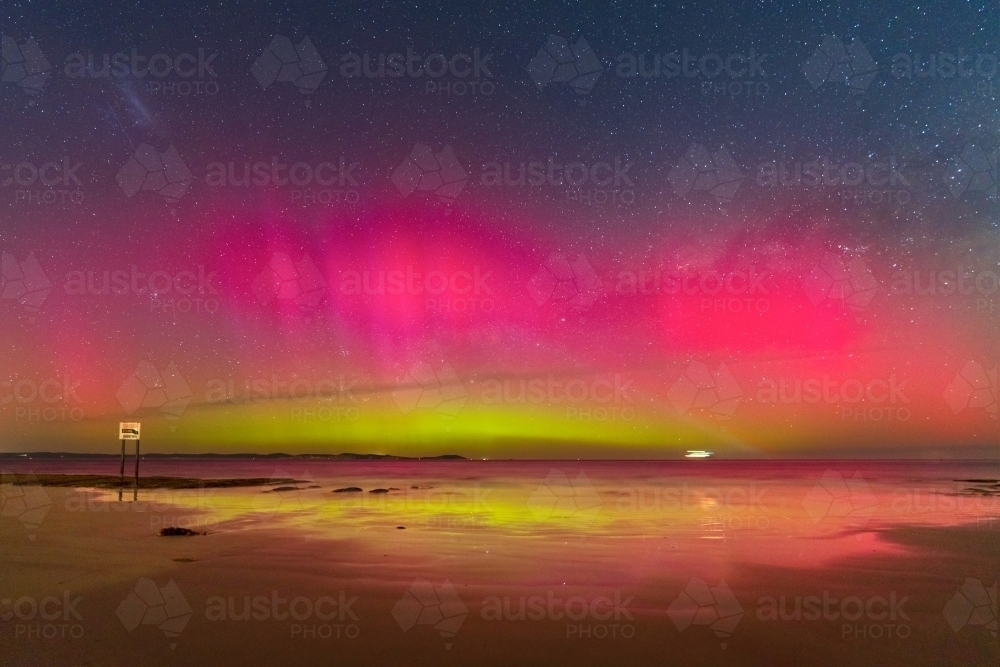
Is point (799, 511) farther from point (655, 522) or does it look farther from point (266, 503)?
point (266, 503)

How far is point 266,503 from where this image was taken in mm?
27453

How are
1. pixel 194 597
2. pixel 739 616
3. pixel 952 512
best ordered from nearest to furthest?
pixel 739 616, pixel 194 597, pixel 952 512

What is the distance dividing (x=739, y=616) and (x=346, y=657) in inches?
209

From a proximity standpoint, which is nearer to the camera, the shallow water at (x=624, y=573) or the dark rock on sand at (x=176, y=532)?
the shallow water at (x=624, y=573)

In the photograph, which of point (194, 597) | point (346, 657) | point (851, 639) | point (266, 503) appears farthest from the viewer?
point (266, 503)

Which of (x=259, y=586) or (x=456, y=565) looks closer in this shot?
(x=259, y=586)

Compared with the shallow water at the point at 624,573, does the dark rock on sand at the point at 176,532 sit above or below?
above

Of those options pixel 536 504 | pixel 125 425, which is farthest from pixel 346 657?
pixel 125 425

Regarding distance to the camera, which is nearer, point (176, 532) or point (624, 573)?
point (624, 573)

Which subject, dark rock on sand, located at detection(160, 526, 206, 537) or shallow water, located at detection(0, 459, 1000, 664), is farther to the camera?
dark rock on sand, located at detection(160, 526, 206, 537)

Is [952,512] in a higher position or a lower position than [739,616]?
higher

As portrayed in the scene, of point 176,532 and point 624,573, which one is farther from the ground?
point 176,532

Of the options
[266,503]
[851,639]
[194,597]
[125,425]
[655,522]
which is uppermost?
[125,425]

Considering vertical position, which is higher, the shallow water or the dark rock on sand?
the dark rock on sand
